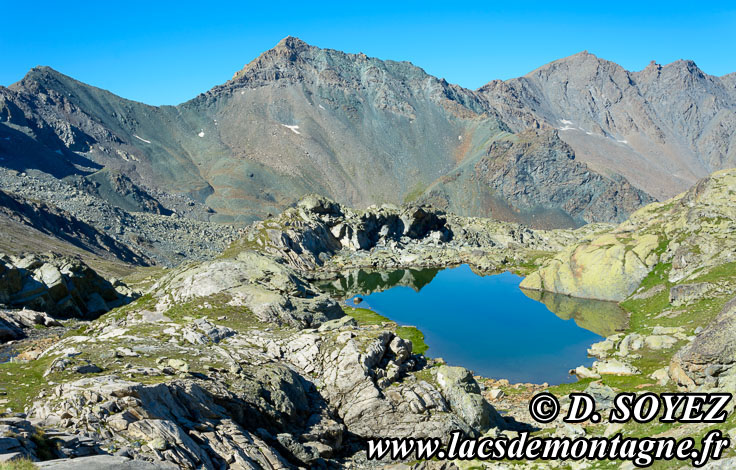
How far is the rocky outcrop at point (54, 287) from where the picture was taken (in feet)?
173

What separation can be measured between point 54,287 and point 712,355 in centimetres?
6849

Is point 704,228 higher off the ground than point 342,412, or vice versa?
point 704,228

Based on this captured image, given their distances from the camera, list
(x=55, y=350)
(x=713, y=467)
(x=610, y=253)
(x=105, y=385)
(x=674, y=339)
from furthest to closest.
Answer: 1. (x=610, y=253)
2. (x=674, y=339)
3. (x=55, y=350)
4. (x=105, y=385)
5. (x=713, y=467)

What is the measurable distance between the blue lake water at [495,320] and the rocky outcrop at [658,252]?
4.29m

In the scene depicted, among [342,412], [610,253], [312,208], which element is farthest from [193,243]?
[342,412]

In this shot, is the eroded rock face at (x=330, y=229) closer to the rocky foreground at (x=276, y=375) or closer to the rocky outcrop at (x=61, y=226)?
the rocky outcrop at (x=61, y=226)

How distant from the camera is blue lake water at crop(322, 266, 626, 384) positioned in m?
61.6

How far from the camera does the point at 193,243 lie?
159 m

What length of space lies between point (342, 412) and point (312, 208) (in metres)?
127

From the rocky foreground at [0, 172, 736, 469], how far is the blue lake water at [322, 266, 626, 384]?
543cm

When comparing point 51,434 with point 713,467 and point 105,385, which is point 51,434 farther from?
point 713,467

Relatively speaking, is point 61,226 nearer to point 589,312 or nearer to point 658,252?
point 589,312

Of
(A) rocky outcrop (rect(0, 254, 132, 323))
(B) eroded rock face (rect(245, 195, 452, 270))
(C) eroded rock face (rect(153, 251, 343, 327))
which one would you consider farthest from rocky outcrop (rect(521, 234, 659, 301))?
(A) rocky outcrop (rect(0, 254, 132, 323))

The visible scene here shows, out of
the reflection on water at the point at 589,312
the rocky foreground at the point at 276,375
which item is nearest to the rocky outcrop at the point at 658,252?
the rocky foreground at the point at 276,375
